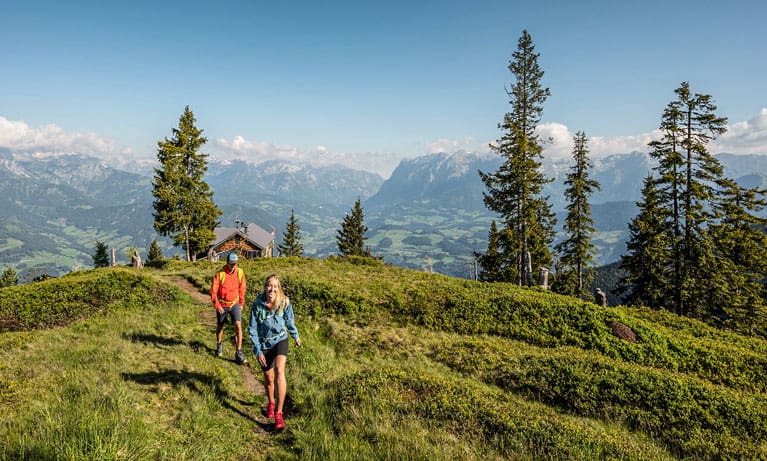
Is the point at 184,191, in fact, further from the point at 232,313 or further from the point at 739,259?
the point at 739,259

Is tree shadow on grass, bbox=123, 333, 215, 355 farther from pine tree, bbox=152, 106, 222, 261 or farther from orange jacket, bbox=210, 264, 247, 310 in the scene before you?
pine tree, bbox=152, 106, 222, 261

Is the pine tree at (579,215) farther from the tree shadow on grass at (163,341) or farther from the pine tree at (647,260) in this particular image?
the tree shadow on grass at (163,341)

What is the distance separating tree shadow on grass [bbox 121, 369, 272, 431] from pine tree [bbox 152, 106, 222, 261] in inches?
1147

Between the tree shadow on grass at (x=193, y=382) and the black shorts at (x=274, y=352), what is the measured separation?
1007mm

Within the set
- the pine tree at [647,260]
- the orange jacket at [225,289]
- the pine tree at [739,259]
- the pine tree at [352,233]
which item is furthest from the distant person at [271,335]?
the pine tree at [352,233]

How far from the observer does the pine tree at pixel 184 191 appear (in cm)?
3186

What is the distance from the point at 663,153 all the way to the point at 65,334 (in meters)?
31.7

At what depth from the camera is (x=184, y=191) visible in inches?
1291

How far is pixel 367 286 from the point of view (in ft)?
55.0

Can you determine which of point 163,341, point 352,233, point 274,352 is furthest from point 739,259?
point 352,233

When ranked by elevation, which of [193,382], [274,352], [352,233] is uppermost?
[274,352]

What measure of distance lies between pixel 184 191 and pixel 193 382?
31.0 m

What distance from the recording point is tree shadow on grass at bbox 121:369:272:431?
6339mm

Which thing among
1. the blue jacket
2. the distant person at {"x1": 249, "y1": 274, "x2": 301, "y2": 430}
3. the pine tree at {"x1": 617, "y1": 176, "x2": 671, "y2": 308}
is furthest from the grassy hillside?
the pine tree at {"x1": 617, "y1": 176, "x2": 671, "y2": 308}
